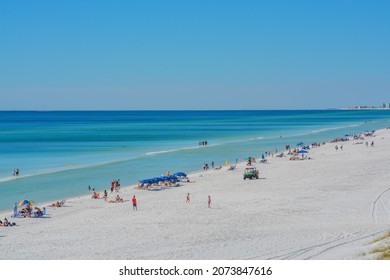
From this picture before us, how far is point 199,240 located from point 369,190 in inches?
546

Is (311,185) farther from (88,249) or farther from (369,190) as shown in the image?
(88,249)

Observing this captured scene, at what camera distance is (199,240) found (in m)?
18.8

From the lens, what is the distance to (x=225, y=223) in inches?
863

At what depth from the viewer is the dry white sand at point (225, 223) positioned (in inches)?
676

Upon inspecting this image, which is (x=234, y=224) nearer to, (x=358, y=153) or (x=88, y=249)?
(x=88, y=249)

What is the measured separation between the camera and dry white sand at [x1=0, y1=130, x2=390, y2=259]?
1717cm

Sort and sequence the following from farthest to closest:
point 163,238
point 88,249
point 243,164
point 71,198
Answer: point 243,164, point 71,198, point 163,238, point 88,249

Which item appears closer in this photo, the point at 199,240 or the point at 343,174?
the point at 199,240

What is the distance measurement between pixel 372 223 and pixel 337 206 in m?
4.49
